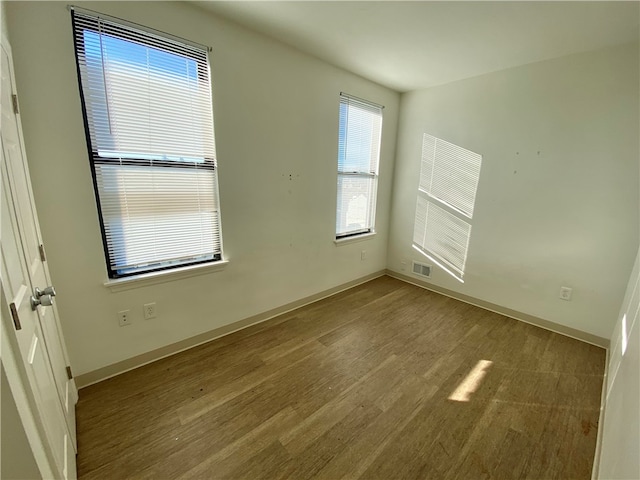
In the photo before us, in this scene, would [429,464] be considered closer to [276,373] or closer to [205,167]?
[276,373]

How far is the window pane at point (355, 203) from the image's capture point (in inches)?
126

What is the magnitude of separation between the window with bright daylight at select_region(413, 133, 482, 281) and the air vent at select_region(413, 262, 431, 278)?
144 mm

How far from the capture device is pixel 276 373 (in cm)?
197

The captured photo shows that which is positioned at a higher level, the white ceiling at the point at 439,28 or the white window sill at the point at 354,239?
the white ceiling at the point at 439,28

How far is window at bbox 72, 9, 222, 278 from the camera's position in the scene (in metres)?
1.59

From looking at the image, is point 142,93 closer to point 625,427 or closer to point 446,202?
point 625,427

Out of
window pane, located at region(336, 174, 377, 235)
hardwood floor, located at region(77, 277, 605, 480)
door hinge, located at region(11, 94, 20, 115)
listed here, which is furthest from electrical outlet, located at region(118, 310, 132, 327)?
window pane, located at region(336, 174, 377, 235)

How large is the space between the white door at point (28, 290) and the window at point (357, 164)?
248cm

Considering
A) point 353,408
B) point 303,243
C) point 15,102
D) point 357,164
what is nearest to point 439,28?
point 357,164

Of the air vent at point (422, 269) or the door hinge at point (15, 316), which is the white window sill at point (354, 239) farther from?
the door hinge at point (15, 316)

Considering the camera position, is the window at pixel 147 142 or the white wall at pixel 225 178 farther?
the window at pixel 147 142

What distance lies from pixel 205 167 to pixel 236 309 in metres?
1.29

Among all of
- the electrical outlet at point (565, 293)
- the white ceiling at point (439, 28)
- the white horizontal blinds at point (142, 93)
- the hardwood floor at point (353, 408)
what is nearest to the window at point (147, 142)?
the white horizontal blinds at point (142, 93)

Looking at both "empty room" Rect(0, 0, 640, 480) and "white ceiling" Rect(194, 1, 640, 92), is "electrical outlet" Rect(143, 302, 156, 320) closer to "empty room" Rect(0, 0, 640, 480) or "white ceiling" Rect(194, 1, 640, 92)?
"empty room" Rect(0, 0, 640, 480)
